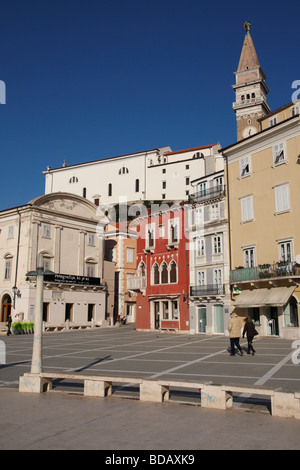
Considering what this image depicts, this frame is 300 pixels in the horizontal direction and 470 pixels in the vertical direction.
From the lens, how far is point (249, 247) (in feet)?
104

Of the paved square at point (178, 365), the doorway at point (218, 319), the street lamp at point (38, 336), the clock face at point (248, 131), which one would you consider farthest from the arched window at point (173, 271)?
the clock face at point (248, 131)

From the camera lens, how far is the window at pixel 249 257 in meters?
31.2

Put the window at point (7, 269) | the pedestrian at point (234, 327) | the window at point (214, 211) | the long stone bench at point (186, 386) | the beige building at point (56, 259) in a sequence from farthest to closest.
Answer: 1. the window at point (7, 269)
2. the beige building at point (56, 259)
3. the window at point (214, 211)
4. the pedestrian at point (234, 327)
5. the long stone bench at point (186, 386)

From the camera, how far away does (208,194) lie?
36094mm

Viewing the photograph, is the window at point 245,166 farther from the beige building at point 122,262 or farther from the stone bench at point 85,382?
the beige building at point 122,262

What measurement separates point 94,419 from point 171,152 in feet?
265

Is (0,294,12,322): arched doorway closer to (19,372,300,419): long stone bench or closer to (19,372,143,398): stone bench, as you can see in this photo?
(19,372,143,398): stone bench

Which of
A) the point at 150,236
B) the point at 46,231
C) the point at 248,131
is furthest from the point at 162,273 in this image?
the point at 248,131

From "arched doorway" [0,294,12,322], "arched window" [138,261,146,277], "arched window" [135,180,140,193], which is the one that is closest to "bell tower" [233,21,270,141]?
"arched window" [135,180,140,193]

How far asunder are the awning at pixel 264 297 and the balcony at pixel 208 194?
28.5 ft

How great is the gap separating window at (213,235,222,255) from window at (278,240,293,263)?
20.6 feet

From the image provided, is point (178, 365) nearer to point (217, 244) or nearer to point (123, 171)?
point (217, 244)

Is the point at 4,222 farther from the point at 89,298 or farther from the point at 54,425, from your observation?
the point at 54,425
